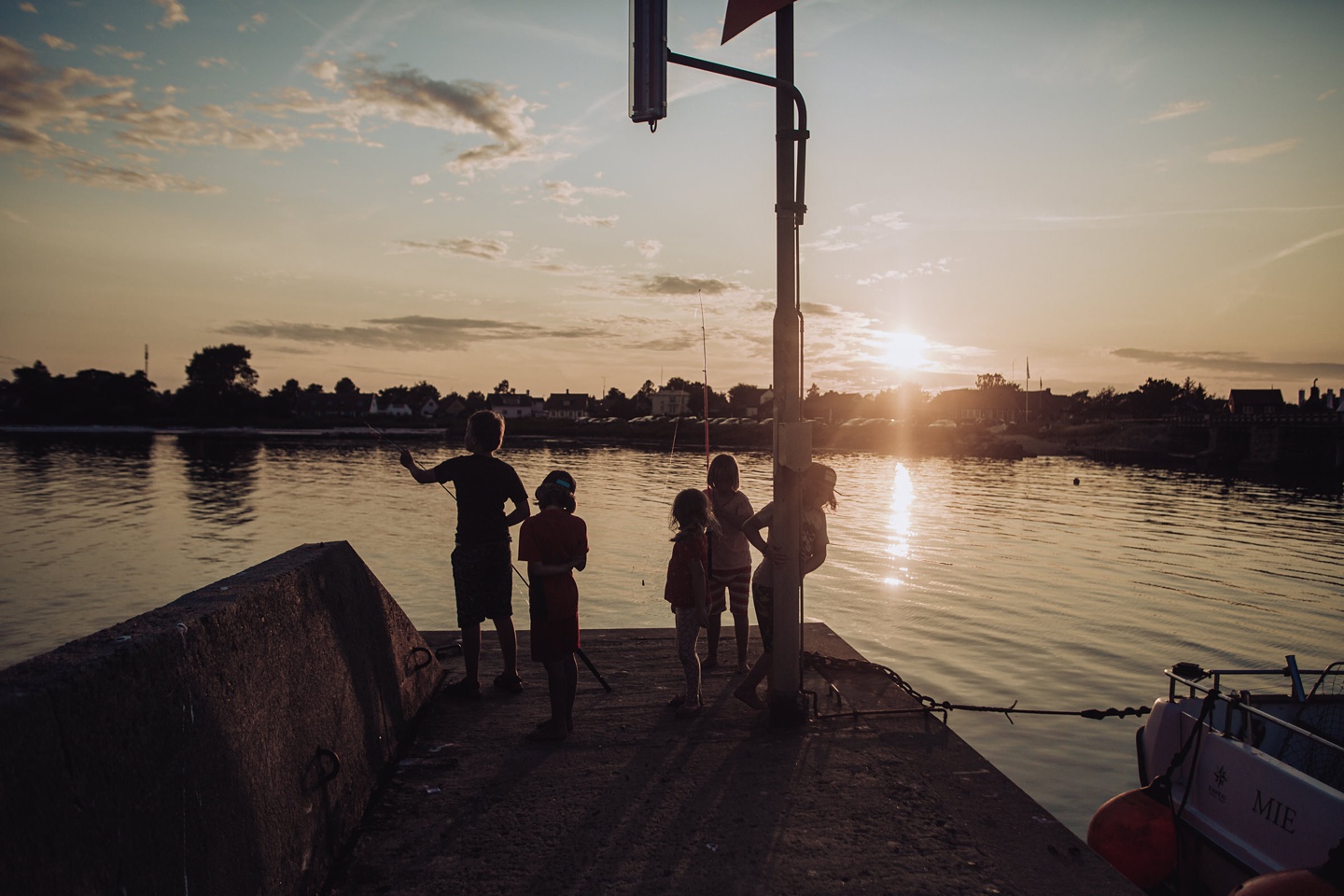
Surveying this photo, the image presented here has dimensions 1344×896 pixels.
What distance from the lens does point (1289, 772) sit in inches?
187

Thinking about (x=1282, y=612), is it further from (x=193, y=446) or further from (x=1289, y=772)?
(x=193, y=446)

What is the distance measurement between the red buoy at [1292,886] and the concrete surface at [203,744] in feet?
15.1

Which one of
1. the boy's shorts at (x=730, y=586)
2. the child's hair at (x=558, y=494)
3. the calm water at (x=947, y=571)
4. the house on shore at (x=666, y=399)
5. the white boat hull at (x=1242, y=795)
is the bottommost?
the calm water at (x=947, y=571)

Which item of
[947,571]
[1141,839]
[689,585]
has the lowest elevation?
[947,571]

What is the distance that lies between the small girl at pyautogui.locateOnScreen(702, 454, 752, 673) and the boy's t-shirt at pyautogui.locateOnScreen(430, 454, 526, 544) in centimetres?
169

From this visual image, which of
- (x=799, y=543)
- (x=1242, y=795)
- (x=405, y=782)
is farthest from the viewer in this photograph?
(x=799, y=543)

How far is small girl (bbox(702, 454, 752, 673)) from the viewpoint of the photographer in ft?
21.3

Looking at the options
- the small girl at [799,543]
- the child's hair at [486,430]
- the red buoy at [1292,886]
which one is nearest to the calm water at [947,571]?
the small girl at [799,543]

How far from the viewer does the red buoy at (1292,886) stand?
368 cm

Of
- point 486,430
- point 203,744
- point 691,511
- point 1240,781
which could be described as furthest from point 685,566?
point 1240,781

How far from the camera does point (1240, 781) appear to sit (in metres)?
5.16

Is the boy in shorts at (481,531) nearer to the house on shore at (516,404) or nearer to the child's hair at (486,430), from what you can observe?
the child's hair at (486,430)

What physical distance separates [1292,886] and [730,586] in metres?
4.18

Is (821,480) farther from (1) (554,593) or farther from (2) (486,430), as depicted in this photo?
(2) (486,430)
